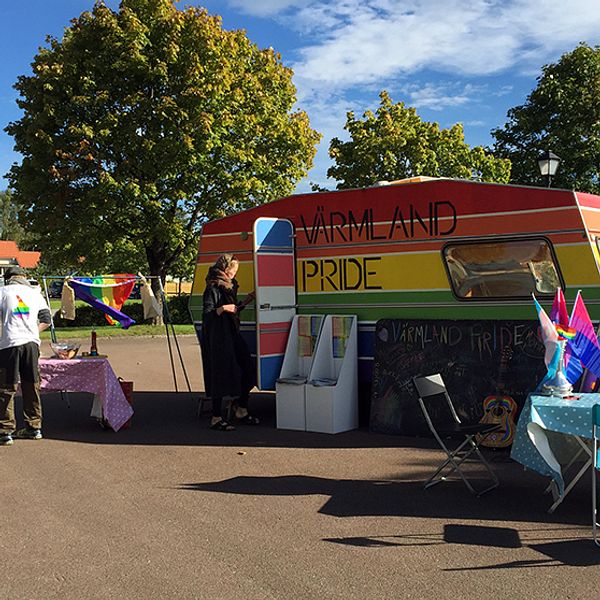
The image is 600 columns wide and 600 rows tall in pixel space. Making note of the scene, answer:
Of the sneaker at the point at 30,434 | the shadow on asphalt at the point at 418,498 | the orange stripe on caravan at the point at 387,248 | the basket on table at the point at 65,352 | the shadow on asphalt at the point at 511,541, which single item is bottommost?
the shadow on asphalt at the point at 511,541

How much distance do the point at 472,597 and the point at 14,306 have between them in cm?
563

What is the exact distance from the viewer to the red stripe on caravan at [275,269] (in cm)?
910

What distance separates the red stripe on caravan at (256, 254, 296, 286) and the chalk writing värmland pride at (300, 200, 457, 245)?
392mm

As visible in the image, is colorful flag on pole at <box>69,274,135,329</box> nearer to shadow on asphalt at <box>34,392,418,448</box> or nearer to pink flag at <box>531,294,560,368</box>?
shadow on asphalt at <box>34,392,418,448</box>

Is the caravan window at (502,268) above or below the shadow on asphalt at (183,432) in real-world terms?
above

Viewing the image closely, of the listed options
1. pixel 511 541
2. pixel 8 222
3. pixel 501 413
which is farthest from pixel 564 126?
pixel 8 222

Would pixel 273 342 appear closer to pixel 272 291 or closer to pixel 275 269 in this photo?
pixel 272 291

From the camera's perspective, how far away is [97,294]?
35.3ft

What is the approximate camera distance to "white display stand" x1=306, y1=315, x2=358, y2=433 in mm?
8562

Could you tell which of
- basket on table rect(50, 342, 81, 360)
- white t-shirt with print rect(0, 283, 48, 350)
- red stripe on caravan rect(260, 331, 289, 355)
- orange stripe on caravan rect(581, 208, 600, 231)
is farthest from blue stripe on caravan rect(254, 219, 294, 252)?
orange stripe on caravan rect(581, 208, 600, 231)

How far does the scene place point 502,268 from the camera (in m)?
7.96

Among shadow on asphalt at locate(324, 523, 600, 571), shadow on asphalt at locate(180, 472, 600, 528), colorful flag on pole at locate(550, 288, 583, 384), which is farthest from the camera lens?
colorful flag on pole at locate(550, 288, 583, 384)

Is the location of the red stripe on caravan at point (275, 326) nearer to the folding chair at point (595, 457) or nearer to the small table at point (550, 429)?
the small table at point (550, 429)

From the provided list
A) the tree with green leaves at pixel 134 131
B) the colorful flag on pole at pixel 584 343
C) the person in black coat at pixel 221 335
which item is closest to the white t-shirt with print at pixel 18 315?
the person in black coat at pixel 221 335
